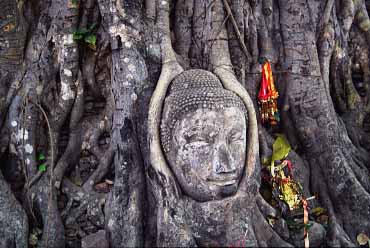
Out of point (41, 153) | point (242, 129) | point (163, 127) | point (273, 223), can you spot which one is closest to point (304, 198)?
point (273, 223)

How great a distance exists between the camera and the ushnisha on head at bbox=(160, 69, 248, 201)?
10.5ft

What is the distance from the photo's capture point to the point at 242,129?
3.34 meters

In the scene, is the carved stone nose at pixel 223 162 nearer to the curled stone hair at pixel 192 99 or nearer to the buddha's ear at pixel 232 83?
the buddha's ear at pixel 232 83

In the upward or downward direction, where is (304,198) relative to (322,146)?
downward

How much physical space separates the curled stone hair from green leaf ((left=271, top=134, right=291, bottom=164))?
62 cm

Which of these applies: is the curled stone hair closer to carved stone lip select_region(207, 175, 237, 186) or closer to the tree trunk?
the tree trunk

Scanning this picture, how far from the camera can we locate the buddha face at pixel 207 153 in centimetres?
319

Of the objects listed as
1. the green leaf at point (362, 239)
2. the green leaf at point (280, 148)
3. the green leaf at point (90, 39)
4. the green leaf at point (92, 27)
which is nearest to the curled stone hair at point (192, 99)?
the green leaf at point (280, 148)

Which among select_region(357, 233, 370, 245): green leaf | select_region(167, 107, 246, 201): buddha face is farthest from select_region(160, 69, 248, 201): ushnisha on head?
select_region(357, 233, 370, 245): green leaf

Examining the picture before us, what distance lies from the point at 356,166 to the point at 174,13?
2.27 m

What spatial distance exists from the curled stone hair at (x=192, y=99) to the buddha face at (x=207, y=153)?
44 millimetres

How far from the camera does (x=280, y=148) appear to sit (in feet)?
12.8

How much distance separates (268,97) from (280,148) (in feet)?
1.71

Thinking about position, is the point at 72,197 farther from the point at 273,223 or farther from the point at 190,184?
the point at 273,223
